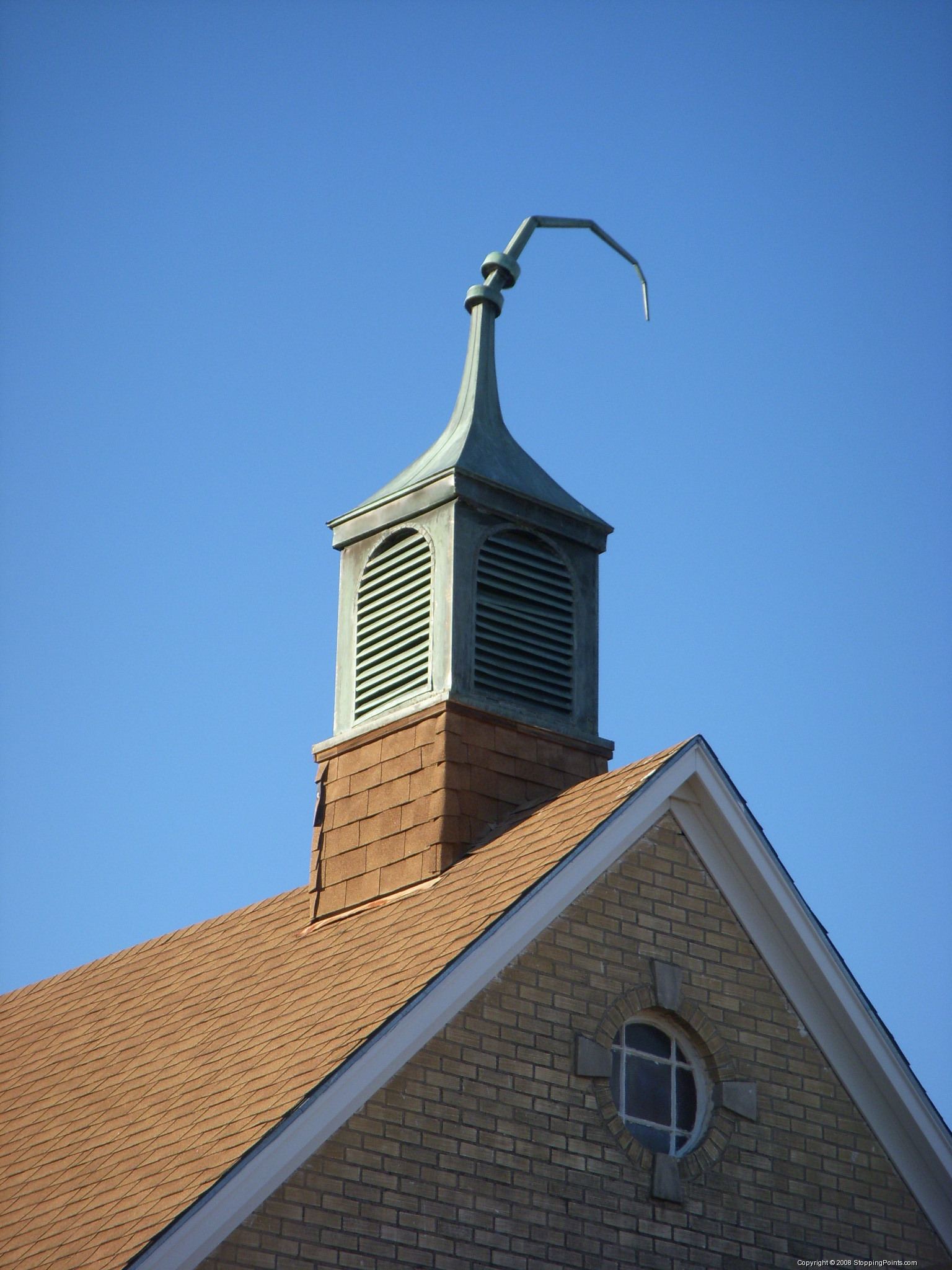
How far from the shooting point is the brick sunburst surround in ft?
50.3

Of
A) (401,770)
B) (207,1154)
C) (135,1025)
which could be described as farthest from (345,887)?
(207,1154)

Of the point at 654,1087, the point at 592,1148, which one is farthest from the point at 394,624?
the point at 592,1148

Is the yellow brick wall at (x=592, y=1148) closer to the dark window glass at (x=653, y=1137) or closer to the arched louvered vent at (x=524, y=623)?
the dark window glass at (x=653, y=1137)

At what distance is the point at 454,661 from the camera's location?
15805mm

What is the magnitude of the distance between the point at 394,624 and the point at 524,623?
1.09 m

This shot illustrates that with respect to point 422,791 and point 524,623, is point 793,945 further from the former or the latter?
point 524,623

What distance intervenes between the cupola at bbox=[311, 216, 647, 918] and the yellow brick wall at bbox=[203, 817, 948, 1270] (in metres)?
2.01

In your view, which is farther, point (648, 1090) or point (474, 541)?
point (474, 541)

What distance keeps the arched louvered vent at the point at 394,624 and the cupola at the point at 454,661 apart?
0.02 metres

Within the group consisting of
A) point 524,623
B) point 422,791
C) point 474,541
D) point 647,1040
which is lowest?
point 647,1040

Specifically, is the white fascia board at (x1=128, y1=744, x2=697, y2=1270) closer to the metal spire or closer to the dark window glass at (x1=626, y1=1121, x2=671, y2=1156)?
the dark window glass at (x1=626, y1=1121, x2=671, y2=1156)

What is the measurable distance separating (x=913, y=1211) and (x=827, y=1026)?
1393mm

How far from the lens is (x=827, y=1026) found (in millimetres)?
14320

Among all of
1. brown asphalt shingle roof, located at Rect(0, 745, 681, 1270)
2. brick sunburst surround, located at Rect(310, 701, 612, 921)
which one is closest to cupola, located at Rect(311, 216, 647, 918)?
brick sunburst surround, located at Rect(310, 701, 612, 921)
